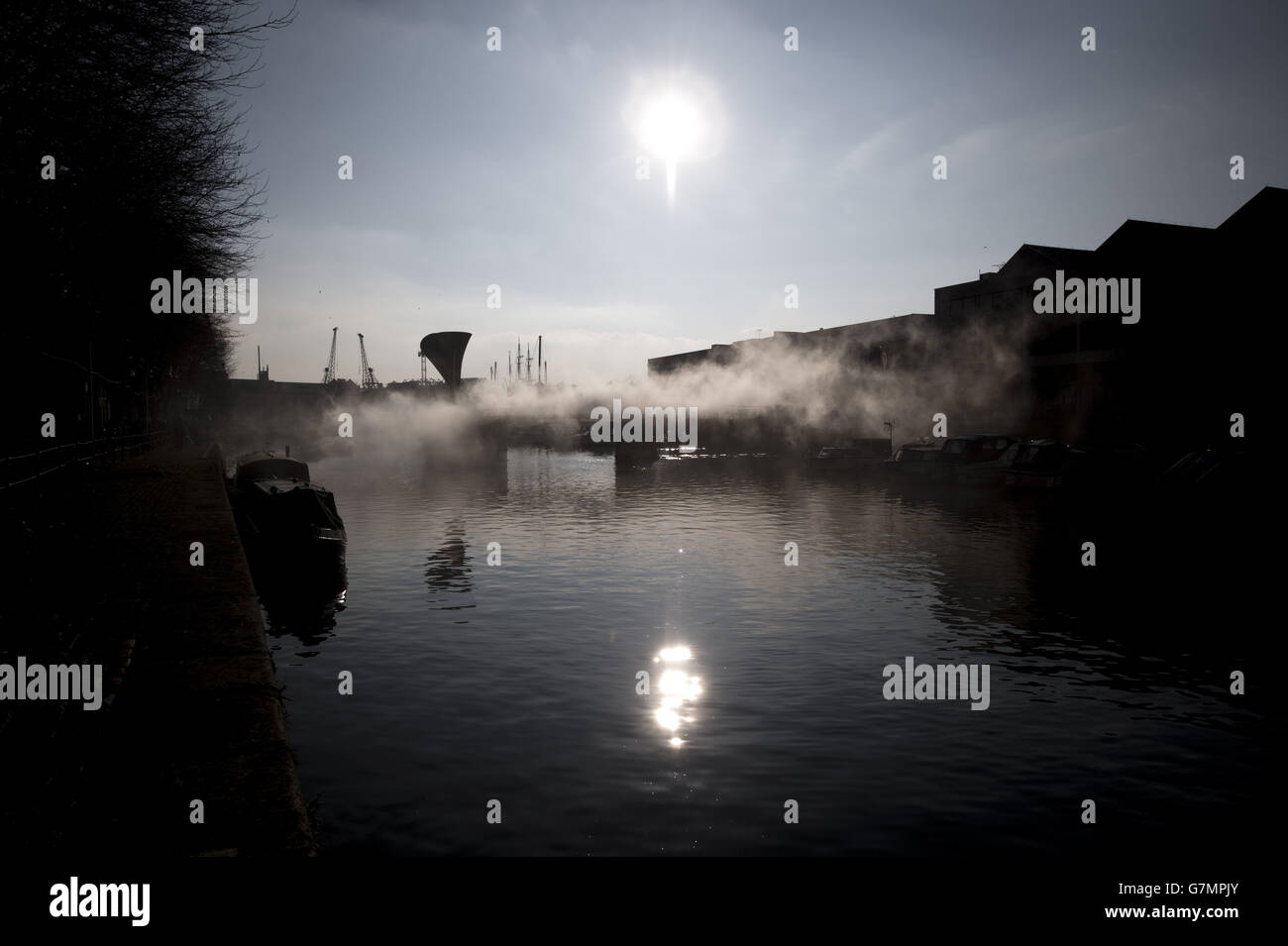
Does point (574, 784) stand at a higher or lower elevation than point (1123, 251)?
lower

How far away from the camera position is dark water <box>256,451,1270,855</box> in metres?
8.83

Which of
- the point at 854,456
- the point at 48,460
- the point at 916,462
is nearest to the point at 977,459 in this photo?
the point at 916,462

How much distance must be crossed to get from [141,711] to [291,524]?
17.4 metres

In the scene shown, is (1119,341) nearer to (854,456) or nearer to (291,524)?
(854,456)

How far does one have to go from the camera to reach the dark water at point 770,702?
29.0 ft

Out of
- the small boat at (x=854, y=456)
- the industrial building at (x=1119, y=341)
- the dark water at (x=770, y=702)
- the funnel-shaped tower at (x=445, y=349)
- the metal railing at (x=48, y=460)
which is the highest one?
the funnel-shaped tower at (x=445, y=349)

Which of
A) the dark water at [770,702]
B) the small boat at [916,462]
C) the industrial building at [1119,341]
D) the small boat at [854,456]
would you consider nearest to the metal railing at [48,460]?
the dark water at [770,702]

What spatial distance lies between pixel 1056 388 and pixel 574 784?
2127 inches

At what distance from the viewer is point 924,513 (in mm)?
35719

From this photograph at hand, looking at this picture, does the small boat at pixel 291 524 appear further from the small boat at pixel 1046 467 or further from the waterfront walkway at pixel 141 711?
the small boat at pixel 1046 467

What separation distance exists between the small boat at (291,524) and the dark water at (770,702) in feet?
4.07

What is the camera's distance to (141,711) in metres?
7.28

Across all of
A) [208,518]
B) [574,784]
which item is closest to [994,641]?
[574,784]
